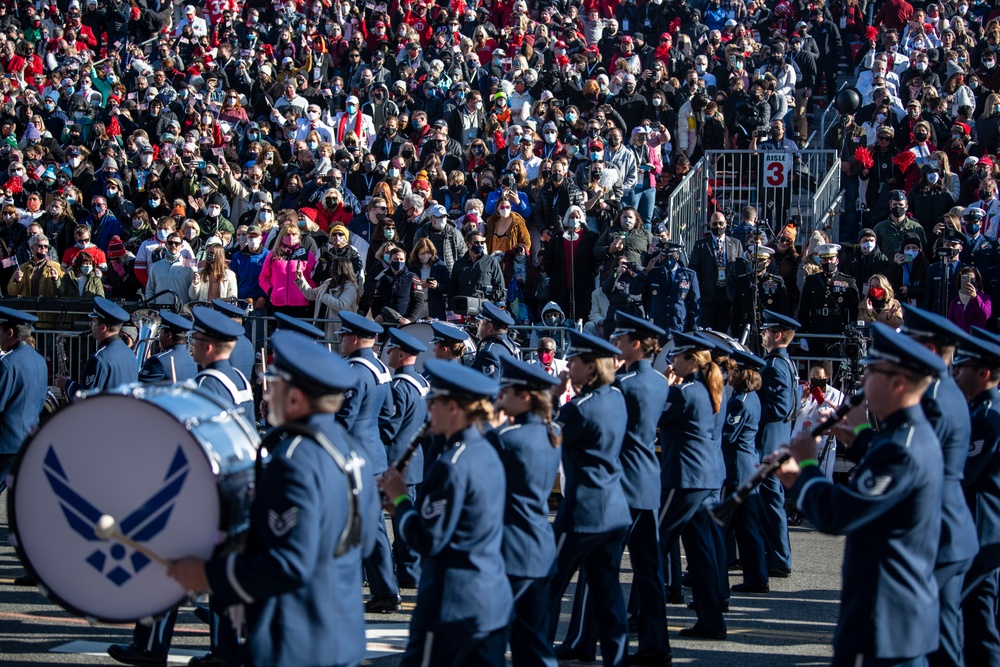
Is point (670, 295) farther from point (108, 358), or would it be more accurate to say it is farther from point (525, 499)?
point (525, 499)

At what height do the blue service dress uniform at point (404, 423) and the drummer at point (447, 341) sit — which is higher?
the drummer at point (447, 341)

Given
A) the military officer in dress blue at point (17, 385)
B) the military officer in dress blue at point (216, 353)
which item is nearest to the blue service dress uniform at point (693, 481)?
the military officer in dress blue at point (216, 353)

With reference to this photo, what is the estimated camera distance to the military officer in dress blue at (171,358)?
8.63m

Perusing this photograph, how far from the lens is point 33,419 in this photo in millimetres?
8797

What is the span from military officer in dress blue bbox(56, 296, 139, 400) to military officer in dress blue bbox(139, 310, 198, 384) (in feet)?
1.36

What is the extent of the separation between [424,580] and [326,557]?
77 cm

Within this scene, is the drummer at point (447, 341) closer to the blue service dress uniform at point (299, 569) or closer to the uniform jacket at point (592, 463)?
the uniform jacket at point (592, 463)

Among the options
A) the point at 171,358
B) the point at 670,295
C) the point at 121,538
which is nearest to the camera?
the point at 121,538

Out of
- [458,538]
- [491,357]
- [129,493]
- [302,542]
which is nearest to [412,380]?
[491,357]

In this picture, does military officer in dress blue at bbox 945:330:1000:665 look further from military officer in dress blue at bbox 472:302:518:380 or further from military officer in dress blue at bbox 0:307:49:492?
military officer in dress blue at bbox 0:307:49:492

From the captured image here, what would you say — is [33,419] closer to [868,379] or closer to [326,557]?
[326,557]

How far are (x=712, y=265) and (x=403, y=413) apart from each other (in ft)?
21.6

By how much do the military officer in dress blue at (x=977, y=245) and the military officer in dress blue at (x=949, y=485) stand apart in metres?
8.26

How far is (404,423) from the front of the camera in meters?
9.16
